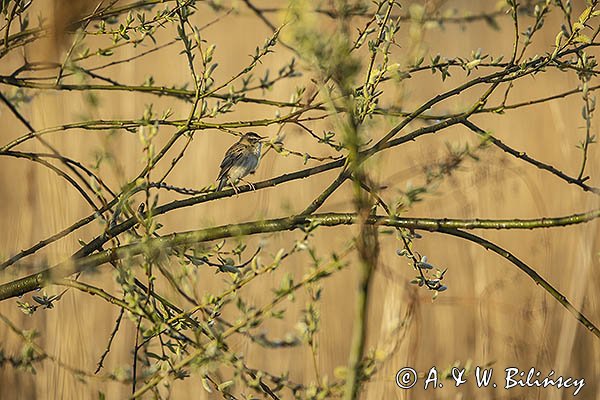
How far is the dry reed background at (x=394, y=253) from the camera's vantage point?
2223 mm

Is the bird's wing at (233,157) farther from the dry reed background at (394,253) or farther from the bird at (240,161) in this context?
the dry reed background at (394,253)

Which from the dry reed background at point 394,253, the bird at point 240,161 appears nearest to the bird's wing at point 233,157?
the bird at point 240,161

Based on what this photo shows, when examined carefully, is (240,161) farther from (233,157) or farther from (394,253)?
(394,253)

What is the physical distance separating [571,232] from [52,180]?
1.94 meters

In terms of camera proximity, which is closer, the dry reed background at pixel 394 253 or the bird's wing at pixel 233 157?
the dry reed background at pixel 394 253

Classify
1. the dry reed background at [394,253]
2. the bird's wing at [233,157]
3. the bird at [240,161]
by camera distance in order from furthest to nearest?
the bird's wing at [233,157], the bird at [240,161], the dry reed background at [394,253]

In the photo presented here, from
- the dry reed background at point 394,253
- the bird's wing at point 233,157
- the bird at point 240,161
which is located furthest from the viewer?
the bird's wing at point 233,157

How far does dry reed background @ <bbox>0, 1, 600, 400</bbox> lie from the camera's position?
2223 mm

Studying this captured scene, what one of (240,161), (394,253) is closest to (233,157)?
(240,161)

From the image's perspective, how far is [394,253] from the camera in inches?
125

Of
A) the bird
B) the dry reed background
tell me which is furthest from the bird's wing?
the dry reed background

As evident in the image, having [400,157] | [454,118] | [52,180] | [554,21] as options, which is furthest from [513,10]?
[554,21]

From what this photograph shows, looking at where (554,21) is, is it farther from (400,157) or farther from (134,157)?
(134,157)

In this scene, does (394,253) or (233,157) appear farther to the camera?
(394,253)
